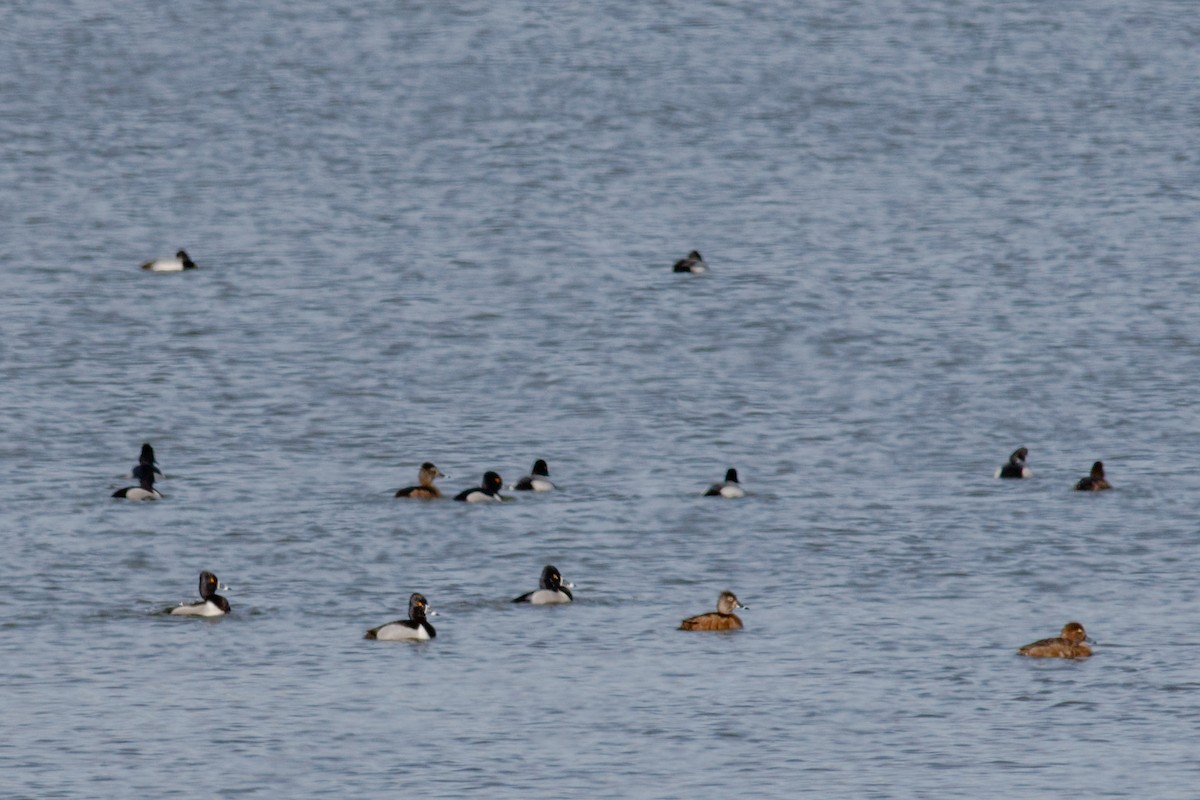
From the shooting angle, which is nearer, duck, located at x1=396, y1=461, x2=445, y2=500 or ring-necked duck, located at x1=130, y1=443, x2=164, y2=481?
duck, located at x1=396, y1=461, x2=445, y2=500

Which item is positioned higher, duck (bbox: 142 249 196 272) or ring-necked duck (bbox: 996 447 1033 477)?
duck (bbox: 142 249 196 272)

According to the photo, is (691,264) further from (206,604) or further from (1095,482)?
(206,604)

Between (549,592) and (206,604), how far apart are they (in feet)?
13.3

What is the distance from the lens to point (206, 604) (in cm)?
3017

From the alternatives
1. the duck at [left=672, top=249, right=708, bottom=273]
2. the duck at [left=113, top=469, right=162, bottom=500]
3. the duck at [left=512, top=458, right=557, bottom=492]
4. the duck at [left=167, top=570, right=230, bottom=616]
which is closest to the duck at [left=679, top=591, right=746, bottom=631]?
the duck at [left=167, top=570, right=230, bottom=616]

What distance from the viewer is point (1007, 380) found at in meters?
A: 48.2

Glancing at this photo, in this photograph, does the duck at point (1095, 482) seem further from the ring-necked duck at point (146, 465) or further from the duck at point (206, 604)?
the duck at point (206, 604)

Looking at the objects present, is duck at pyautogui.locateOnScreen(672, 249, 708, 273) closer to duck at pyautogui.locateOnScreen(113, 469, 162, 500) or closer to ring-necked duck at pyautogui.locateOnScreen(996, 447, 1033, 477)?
ring-necked duck at pyautogui.locateOnScreen(996, 447, 1033, 477)

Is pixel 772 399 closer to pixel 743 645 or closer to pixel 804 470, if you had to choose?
pixel 804 470

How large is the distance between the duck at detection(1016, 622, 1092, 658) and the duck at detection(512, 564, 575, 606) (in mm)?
5925

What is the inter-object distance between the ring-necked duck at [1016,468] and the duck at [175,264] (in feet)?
85.1

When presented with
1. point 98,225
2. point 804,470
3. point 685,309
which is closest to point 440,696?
point 804,470

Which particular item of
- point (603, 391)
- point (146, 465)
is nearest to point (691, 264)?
point (603, 391)

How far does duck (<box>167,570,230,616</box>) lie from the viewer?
1186 inches
